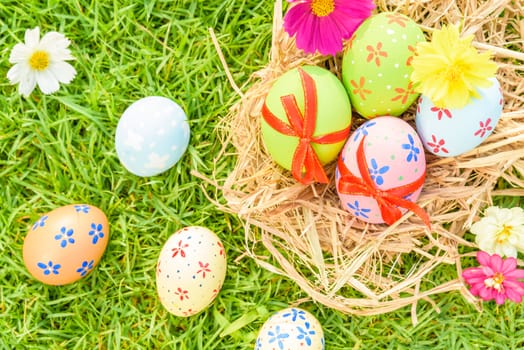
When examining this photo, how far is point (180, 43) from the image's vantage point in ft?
5.12

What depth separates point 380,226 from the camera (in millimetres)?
1432

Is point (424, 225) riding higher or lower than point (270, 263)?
higher

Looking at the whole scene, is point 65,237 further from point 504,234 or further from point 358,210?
point 504,234

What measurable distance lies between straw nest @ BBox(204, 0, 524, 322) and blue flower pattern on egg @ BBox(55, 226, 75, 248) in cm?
40

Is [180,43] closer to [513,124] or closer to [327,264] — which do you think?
[327,264]

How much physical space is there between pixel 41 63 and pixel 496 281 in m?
1.34

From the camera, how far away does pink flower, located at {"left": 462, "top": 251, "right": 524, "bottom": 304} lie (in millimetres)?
1325

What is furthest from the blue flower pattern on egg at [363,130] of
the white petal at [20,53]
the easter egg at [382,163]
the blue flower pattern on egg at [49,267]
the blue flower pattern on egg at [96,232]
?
the white petal at [20,53]

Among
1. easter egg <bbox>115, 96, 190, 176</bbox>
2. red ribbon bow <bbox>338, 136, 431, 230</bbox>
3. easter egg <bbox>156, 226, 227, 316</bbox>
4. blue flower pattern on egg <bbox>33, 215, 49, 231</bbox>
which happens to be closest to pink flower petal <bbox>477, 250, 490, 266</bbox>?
red ribbon bow <bbox>338, 136, 431, 230</bbox>

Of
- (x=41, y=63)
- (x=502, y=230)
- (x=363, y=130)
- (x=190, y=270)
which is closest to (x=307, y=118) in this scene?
(x=363, y=130)

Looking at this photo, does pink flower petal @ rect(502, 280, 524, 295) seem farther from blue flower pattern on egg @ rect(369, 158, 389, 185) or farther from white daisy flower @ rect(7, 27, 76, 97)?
white daisy flower @ rect(7, 27, 76, 97)

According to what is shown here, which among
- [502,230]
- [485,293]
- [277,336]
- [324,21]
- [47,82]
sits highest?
[324,21]

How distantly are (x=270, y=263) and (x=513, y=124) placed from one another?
731mm

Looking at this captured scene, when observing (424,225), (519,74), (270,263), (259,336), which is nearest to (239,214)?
(270,263)
